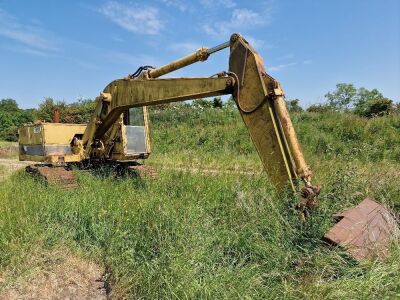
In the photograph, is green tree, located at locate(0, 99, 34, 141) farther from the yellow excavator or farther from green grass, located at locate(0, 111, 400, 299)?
green grass, located at locate(0, 111, 400, 299)

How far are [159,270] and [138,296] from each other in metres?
0.31

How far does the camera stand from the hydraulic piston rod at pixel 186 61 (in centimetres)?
675

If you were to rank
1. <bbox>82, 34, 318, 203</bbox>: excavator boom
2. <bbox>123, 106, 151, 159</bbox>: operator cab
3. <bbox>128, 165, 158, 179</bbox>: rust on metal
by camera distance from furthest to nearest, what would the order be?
<bbox>128, 165, 158, 179</bbox>: rust on metal
<bbox>123, 106, 151, 159</bbox>: operator cab
<bbox>82, 34, 318, 203</bbox>: excavator boom

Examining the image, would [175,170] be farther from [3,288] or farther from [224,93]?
[3,288]

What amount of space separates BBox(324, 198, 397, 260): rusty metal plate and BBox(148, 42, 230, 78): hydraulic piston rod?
9.98ft

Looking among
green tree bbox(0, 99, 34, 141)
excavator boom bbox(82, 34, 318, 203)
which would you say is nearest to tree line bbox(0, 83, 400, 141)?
green tree bbox(0, 99, 34, 141)

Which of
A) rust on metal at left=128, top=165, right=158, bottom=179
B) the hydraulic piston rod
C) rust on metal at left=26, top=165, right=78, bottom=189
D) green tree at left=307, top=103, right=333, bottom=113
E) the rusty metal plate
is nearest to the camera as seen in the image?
the rusty metal plate

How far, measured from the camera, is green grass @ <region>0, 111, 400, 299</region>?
3.71m

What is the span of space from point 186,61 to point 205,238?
3.92 m

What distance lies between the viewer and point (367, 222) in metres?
4.43

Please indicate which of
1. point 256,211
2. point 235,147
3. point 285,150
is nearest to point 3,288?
point 256,211

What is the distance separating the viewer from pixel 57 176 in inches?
330

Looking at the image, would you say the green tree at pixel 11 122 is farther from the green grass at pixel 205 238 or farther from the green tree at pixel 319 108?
the green grass at pixel 205 238

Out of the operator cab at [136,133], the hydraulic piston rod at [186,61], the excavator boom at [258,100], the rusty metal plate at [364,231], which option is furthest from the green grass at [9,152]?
the rusty metal plate at [364,231]
